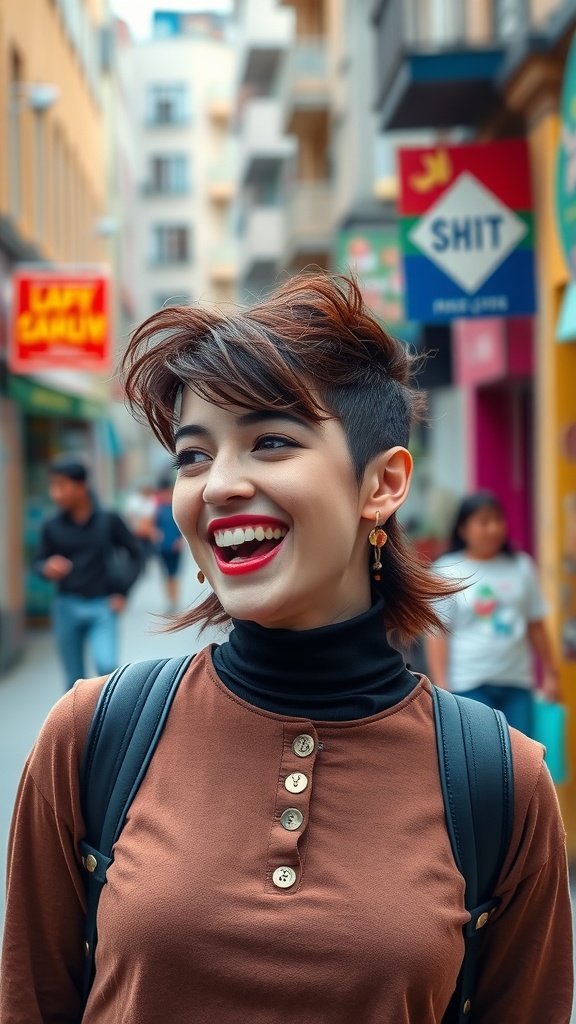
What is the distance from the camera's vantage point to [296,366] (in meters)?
1.87

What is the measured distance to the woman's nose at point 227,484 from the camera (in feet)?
6.04

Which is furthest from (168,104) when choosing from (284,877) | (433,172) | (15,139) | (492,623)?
(284,877)

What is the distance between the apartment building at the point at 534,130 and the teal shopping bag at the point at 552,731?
0.32m

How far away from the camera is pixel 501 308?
739 cm

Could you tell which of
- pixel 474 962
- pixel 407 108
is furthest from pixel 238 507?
pixel 407 108

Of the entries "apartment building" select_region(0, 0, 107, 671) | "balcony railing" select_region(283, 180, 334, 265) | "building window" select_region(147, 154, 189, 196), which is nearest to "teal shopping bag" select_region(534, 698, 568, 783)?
"apartment building" select_region(0, 0, 107, 671)

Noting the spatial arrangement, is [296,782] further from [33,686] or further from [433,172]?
[33,686]

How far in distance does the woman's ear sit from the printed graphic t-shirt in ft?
14.2

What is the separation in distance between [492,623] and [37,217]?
13.7m

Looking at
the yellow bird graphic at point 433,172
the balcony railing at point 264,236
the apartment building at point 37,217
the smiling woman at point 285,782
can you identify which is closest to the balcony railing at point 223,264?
the balcony railing at point 264,236

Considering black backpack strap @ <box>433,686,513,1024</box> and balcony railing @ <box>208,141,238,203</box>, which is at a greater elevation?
balcony railing @ <box>208,141,238,203</box>

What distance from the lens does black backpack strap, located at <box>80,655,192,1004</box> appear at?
1.91m

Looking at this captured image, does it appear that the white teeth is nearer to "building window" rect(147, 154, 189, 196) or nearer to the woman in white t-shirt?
the woman in white t-shirt

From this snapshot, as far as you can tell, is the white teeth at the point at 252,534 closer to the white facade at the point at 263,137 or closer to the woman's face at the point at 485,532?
the woman's face at the point at 485,532
